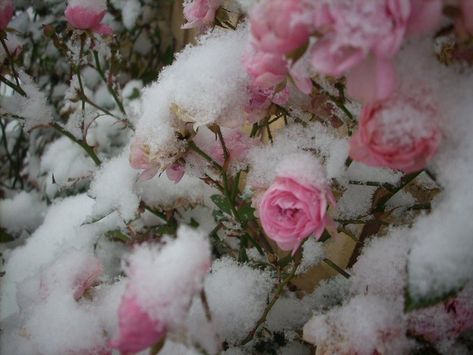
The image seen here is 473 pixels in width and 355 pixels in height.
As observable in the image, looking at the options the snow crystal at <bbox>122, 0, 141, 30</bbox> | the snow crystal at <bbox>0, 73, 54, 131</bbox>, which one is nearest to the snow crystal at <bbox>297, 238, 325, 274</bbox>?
the snow crystal at <bbox>0, 73, 54, 131</bbox>

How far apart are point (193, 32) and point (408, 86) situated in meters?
1.34

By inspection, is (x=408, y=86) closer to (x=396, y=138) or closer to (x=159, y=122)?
(x=396, y=138)

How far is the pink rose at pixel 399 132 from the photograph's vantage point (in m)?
0.46

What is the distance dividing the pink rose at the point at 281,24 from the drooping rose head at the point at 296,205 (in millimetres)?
166

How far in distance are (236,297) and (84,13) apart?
1.99ft

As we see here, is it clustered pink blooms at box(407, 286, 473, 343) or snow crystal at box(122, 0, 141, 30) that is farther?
snow crystal at box(122, 0, 141, 30)

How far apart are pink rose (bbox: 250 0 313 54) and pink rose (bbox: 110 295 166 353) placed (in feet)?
0.90

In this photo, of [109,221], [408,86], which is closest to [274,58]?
[408,86]

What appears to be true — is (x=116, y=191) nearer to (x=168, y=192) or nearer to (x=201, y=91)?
(x=168, y=192)

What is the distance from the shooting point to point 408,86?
0.47m

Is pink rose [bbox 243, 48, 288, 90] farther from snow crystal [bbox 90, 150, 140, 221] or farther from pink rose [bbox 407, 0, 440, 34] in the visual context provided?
snow crystal [bbox 90, 150, 140, 221]

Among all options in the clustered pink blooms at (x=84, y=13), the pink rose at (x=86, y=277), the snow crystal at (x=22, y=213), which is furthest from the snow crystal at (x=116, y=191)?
the snow crystal at (x=22, y=213)

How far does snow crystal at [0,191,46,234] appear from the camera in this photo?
1.36 meters

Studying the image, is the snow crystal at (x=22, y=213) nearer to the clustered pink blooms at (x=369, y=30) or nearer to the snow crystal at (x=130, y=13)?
the snow crystal at (x=130, y=13)
